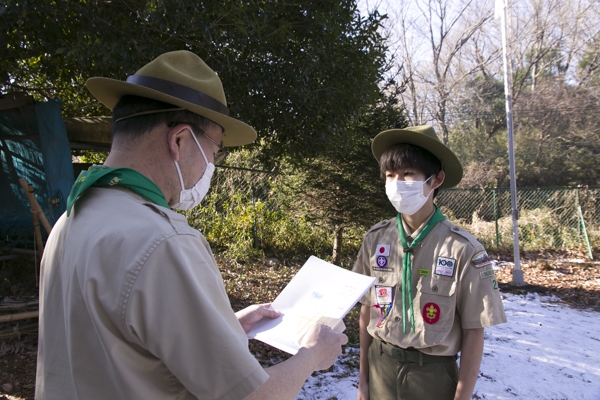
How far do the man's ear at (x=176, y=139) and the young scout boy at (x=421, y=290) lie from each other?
135cm

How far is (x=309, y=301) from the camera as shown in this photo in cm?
169

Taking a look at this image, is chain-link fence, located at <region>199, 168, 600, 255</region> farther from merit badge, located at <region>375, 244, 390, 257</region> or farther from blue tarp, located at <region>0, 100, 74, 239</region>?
merit badge, located at <region>375, 244, 390, 257</region>

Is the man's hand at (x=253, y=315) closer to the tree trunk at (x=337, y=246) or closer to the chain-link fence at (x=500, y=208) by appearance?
the tree trunk at (x=337, y=246)

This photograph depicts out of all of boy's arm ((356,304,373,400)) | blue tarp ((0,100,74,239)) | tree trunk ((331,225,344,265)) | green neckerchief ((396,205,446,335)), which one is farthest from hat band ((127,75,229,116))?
tree trunk ((331,225,344,265))

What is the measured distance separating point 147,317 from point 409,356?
156 cm

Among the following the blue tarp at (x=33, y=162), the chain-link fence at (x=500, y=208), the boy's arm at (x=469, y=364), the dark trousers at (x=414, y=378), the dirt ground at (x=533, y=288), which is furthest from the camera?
the chain-link fence at (x=500, y=208)

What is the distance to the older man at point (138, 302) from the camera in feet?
3.07

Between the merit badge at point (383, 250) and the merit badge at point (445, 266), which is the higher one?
the merit badge at point (383, 250)

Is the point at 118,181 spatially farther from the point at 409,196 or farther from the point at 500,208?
the point at 500,208

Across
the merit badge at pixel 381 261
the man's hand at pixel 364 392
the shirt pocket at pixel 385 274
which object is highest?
the merit badge at pixel 381 261

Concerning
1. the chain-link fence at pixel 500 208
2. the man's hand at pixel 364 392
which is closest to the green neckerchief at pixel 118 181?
the man's hand at pixel 364 392

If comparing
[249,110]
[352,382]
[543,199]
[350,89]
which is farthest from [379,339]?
[543,199]

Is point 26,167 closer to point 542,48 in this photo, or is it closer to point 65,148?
point 65,148

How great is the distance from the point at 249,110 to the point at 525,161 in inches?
937
